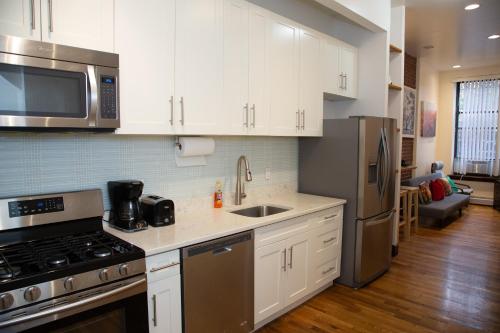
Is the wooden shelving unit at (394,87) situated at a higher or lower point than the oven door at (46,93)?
higher

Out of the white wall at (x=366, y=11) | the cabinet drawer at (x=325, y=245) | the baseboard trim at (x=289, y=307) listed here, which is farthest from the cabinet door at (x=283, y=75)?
the baseboard trim at (x=289, y=307)

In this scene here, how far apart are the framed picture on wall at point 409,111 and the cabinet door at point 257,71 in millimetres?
4291

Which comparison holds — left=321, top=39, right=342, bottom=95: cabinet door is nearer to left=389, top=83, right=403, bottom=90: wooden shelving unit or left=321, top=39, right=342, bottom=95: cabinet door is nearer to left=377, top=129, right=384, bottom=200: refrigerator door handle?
left=377, top=129, right=384, bottom=200: refrigerator door handle

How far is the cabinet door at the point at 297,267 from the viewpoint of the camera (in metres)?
2.68

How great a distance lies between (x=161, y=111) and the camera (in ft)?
6.75

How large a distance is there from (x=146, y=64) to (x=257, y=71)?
0.98m

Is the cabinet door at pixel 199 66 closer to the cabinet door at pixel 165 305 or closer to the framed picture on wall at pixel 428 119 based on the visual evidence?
the cabinet door at pixel 165 305

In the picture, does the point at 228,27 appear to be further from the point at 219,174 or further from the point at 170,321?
the point at 170,321

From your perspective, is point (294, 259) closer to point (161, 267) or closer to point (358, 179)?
point (358, 179)

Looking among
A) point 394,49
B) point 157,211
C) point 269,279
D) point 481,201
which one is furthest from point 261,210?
point 481,201

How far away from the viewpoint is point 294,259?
2721 millimetres

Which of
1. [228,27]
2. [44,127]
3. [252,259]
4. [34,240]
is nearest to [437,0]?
[228,27]

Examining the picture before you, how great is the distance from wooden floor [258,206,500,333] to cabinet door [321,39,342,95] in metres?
1.99

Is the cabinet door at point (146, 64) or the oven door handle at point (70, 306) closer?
the oven door handle at point (70, 306)
